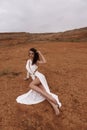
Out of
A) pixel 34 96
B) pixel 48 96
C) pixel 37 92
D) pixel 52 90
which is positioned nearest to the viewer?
pixel 48 96

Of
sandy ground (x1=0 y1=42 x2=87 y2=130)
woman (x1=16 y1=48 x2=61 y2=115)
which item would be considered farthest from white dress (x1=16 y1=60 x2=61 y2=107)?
sandy ground (x1=0 y1=42 x2=87 y2=130)

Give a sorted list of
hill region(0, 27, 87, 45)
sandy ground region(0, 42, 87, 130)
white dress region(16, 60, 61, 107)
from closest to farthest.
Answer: sandy ground region(0, 42, 87, 130)
white dress region(16, 60, 61, 107)
hill region(0, 27, 87, 45)

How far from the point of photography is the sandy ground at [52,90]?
8.45 meters

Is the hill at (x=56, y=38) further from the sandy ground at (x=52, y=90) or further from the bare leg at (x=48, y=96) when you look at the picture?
the bare leg at (x=48, y=96)

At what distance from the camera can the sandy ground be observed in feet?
27.7

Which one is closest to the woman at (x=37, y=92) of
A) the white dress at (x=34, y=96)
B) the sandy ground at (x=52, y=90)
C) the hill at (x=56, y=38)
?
the white dress at (x=34, y=96)

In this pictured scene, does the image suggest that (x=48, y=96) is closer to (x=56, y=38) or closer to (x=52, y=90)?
(x=52, y=90)

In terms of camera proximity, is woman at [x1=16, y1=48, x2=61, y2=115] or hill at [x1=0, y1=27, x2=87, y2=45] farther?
hill at [x1=0, y1=27, x2=87, y2=45]

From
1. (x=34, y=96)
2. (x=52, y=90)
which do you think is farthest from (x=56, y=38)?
(x=34, y=96)

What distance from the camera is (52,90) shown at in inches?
402

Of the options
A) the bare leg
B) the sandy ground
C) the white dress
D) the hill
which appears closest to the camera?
the sandy ground

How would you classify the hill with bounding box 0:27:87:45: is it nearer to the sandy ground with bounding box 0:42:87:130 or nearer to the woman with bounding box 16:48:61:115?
the sandy ground with bounding box 0:42:87:130

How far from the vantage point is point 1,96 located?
→ 998 centimetres

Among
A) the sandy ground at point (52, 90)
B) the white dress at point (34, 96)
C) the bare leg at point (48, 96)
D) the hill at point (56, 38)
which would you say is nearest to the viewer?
the sandy ground at point (52, 90)
